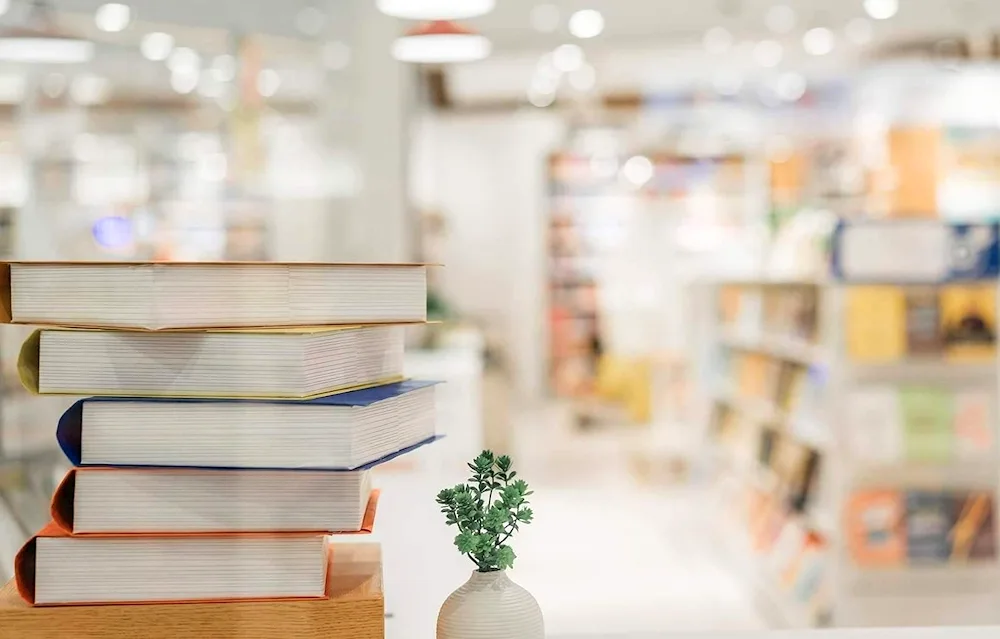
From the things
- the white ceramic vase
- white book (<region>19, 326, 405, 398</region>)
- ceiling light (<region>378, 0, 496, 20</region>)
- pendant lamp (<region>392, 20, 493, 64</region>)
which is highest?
pendant lamp (<region>392, 20, 493, 64</region>)

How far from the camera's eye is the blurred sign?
177 inches

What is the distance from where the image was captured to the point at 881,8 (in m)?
7.07

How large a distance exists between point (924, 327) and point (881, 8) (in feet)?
10.7

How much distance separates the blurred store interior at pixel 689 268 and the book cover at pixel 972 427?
0.04 feet

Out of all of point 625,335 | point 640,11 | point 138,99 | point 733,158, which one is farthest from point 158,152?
point 733,158

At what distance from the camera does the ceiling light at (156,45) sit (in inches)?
215

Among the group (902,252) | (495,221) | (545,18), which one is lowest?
(902,252)

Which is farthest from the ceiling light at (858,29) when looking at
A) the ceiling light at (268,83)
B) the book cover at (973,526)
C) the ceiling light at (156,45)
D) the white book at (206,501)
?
the white book at (206,501)

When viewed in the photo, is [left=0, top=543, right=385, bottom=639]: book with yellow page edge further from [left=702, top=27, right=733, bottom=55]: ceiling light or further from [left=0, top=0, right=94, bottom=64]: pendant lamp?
[left=702, top=27, right=733, bottom=55]: ceiling light

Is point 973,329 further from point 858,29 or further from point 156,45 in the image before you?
point 156,45

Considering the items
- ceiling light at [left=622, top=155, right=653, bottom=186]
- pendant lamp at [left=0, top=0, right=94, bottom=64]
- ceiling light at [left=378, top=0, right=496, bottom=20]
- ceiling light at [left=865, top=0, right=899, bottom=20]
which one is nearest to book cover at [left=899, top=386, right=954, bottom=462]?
ceiling light at [left=378, top=0, right=496, bottom=20]

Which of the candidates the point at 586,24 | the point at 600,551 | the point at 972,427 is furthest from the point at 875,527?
the point at 586,24

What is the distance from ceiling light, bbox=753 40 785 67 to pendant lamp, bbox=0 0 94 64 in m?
6.80

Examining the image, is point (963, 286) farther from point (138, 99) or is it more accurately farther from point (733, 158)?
point (733, 158)
